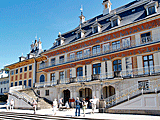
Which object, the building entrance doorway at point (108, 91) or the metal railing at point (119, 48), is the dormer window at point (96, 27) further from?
the building entrance doorway at point (108, 91)

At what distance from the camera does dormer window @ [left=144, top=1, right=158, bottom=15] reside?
19.5 m

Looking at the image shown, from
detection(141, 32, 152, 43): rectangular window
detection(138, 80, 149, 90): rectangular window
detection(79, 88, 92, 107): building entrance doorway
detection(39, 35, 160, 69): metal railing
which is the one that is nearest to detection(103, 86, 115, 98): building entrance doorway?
detection(79, 88, 92, 107): building entrance doorway

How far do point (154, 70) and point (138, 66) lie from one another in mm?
1794

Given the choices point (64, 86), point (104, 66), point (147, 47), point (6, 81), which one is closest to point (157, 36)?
point (147, 47)

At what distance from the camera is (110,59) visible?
21625 mm

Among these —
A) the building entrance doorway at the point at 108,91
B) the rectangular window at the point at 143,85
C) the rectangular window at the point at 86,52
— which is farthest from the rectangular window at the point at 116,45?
the rectangular window at the point at 143,85

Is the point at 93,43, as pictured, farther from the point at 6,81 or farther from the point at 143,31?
the point at 6,81

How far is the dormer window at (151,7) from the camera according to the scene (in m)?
19.5

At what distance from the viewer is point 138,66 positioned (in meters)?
19.2

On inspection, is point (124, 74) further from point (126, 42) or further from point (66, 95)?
point (66, 95)

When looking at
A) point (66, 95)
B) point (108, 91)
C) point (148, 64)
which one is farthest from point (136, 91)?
point (66, 95)

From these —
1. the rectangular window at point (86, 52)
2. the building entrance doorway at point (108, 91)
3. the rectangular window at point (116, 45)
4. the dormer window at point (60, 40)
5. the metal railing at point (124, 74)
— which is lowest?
the building entrance doorway at point (108, 91)

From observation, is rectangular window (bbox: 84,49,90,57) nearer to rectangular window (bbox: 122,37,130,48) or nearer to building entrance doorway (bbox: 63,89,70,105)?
rectangular window (bbox: 122,37,130,48)

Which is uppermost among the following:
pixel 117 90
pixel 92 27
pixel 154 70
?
pixel 92 27
